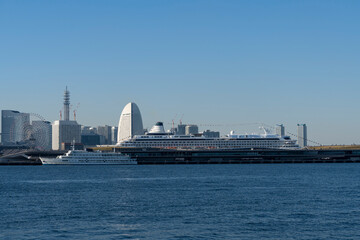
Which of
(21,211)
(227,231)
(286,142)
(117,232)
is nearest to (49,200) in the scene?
(21,211)

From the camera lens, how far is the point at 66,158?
156 m

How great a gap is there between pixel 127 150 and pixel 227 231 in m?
139

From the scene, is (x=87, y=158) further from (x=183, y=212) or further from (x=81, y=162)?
(x=183, y=212)

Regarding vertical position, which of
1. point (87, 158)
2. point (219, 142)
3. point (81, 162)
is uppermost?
point (219, 142)

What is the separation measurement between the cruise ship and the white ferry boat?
1230 inches

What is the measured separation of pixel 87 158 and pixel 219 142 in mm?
52119

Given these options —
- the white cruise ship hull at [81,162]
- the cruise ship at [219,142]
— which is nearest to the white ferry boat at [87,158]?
the white cruise ship hull at [81,162]

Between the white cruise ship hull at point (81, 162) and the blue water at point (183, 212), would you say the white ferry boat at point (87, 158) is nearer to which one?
the white cruise ship hull at point (81, 162)

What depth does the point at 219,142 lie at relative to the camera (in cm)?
19138

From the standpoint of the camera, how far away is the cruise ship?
19000 centimetres

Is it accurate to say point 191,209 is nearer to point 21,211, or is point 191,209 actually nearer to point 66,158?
point 21,211

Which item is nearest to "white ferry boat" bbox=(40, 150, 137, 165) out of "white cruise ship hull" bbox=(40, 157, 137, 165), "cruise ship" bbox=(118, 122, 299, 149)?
"white cruise ship hull" bbox=(40, 157, 137, 165)

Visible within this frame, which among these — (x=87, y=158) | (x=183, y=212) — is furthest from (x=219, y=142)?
(x=183, y=212)

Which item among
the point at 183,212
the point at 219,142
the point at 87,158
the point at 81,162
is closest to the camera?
the point at 183,212
